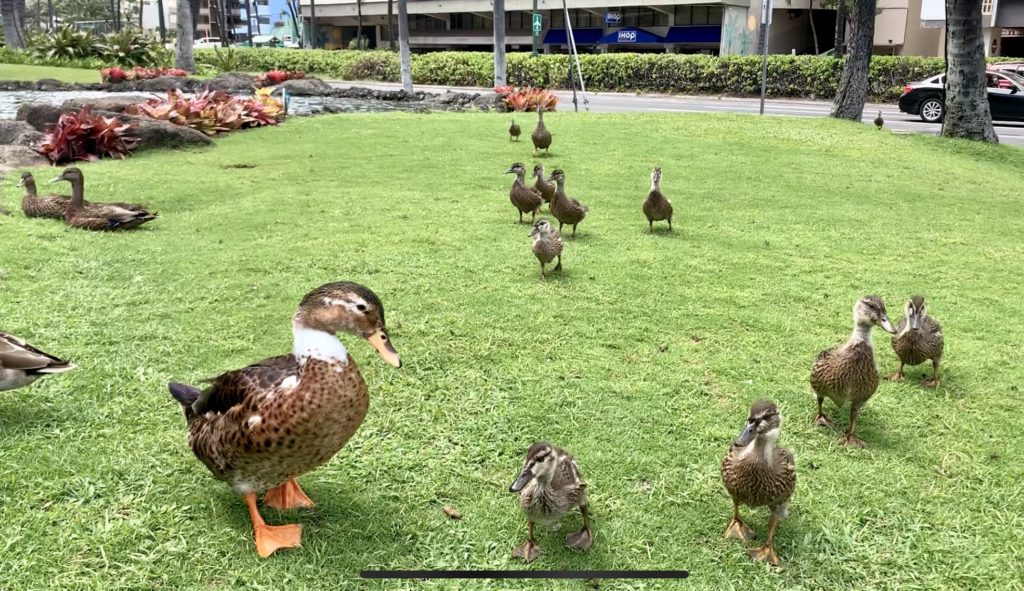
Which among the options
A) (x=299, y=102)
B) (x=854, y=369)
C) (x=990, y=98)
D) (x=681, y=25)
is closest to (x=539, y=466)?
(x=854, y=369)

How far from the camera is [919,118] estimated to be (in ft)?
70.2

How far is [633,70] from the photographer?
33531mm

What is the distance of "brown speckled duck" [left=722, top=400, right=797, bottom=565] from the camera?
3.09 m

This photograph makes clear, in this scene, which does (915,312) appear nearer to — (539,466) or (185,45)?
(539,466)

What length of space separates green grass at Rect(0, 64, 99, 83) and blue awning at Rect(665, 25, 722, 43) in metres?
30.8

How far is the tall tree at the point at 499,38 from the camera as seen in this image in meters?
25.1

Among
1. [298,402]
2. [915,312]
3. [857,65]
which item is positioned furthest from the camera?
[857,65]

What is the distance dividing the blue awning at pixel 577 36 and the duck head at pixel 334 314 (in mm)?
47543

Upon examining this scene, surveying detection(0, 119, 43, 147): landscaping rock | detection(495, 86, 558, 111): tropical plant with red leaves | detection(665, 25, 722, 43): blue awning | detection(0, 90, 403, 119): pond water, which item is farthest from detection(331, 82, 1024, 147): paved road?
detection(0, 119, 43, 147): landscaping rock

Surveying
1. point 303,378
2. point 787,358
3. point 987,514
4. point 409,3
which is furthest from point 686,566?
point 409,3

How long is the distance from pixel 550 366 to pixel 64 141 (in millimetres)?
10443

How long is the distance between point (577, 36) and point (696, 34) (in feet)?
30.4

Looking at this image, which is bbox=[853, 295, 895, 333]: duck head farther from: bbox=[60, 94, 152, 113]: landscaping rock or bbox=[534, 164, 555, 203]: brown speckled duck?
bbox=[60, 94, 152, 113]: landscaping rock

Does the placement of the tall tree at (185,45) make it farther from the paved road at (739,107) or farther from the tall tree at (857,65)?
the tall tree at (857,65)
